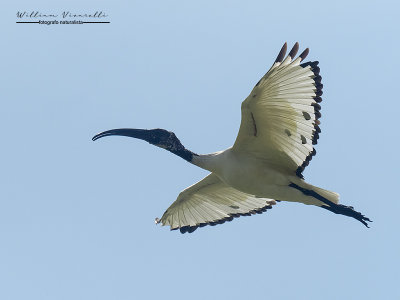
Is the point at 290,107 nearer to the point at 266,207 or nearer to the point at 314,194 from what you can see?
the point at 314,194

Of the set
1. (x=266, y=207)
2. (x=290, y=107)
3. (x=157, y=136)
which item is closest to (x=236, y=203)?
(x=266, y=207)

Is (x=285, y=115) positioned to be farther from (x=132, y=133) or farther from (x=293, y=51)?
(x=132, y=133)

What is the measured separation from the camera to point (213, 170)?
11.9 m

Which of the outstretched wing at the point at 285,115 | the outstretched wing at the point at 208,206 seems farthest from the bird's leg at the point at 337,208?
the outstretched wing at the point at 208,206

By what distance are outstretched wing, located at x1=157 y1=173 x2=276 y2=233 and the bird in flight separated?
9.7 inches

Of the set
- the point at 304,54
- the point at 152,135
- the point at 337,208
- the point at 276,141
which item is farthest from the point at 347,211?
the point at 152,135

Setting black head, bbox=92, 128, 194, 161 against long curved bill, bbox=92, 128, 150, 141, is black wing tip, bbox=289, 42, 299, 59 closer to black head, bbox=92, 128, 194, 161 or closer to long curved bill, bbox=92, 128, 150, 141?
black head, bbox=92, 128, 194, 161

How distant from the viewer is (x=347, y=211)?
464 inches

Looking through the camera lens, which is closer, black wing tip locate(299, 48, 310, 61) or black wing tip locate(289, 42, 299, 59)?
black wing tip locate(289, 42, 299, 59)

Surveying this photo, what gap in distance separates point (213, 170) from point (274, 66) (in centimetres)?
187

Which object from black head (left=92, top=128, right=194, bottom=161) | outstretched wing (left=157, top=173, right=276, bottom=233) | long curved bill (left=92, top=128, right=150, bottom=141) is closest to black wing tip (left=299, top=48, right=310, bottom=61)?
black head (left=92, top=128, right=194, bottom=161)

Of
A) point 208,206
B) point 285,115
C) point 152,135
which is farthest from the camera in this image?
point 208,206

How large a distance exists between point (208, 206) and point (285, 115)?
109 inches

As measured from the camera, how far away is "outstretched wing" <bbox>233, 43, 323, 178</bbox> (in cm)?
1091
